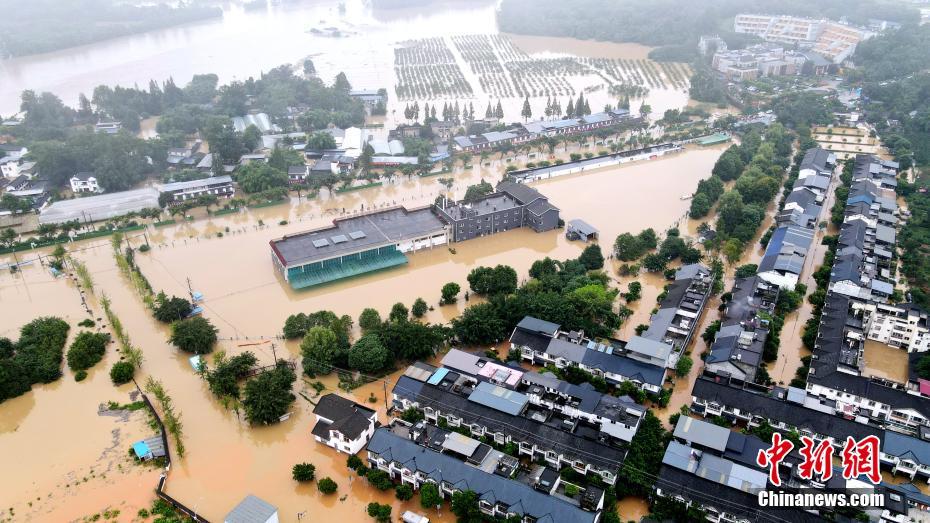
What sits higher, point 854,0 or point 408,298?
point 854,0

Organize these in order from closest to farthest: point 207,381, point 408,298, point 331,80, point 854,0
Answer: point 207,381
point 408,298
point 331,80
point 854,0

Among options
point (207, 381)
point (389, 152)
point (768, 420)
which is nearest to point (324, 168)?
point (389, 152)

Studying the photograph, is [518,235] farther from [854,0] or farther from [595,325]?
[854,0]

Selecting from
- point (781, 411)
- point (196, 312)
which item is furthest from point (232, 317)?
point (781, 411)

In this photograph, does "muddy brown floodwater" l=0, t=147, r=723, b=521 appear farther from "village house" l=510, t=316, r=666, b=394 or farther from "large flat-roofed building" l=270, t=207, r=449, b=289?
"village house" l=510, t=316, r=666, b=394

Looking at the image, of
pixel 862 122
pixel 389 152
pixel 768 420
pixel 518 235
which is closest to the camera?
pixel 768 420

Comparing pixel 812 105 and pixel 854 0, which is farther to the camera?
pixel 854 0
